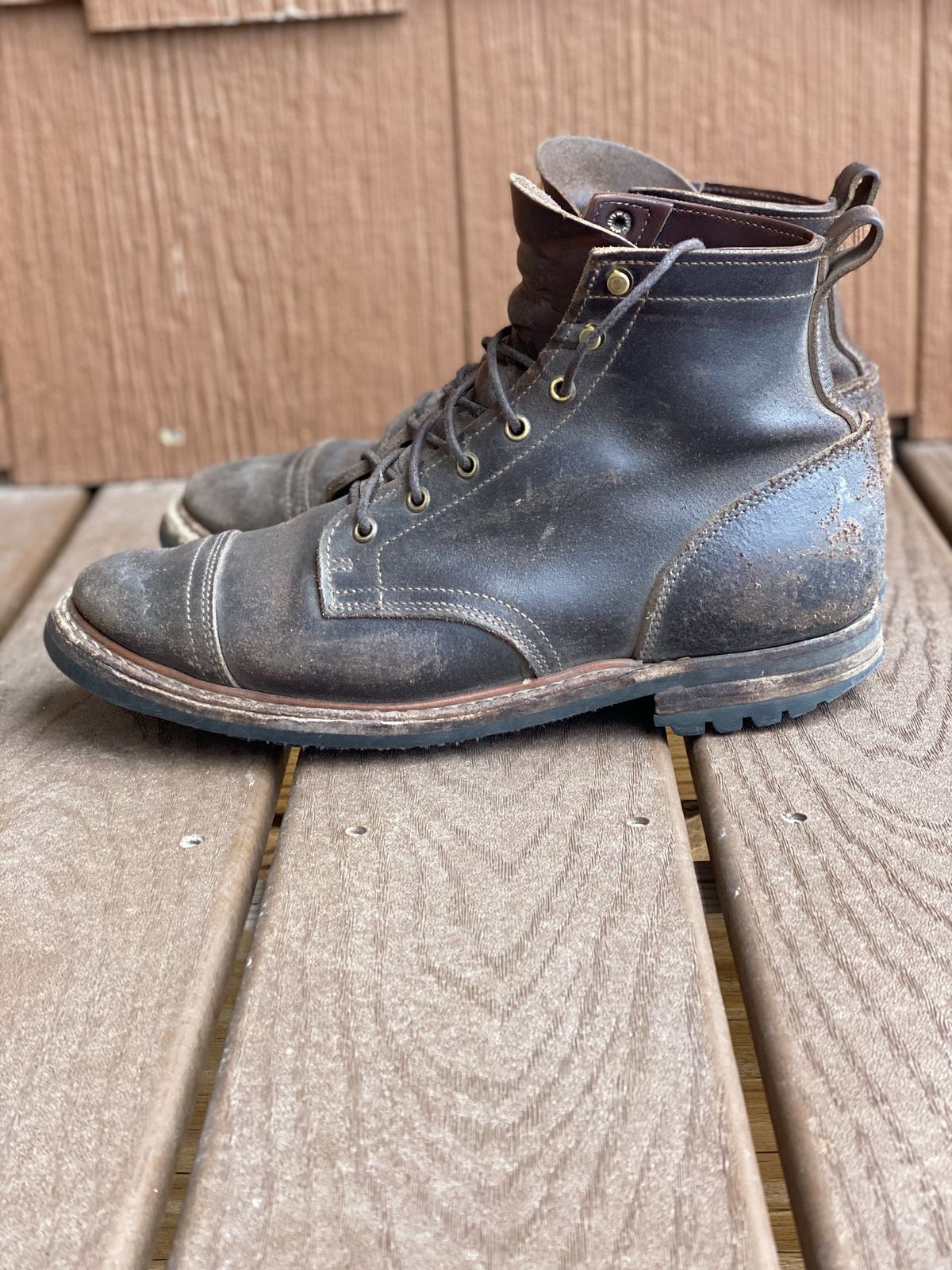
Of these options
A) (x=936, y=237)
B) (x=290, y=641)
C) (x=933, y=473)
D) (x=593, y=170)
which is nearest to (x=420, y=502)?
(x=290, y=641)

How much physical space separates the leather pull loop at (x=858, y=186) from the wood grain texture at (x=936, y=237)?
2.35ft

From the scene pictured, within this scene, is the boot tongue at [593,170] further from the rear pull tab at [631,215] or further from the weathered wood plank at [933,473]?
the weathered wood plank at [933,473]

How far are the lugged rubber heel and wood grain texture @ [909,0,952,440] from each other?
98 cm

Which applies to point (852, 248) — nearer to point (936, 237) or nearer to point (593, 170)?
point (593, 170)

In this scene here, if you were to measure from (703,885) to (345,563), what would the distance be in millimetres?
374

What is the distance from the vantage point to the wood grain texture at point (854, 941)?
62 cm

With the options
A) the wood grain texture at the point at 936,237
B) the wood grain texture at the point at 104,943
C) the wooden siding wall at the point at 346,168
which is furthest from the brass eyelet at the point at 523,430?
the wood grain texture at the point at 936,237

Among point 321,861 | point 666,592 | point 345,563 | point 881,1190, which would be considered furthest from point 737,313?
point 881,1190

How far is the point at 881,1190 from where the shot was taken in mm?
614

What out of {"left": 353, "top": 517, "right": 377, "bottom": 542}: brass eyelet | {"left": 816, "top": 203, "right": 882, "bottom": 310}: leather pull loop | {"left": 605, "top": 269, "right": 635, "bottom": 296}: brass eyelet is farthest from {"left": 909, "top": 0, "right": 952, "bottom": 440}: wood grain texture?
{"left": 353, "top": 517, "right": 377, "bottom": 542}: brass eyelet

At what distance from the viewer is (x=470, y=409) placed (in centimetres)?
110

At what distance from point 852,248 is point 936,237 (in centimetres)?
87

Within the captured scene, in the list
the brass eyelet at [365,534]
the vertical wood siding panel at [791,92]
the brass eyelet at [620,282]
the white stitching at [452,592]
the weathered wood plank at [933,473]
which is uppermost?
the vertical wood siding panel at [791,92]

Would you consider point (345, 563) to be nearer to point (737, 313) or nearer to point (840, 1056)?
point (737, 313)
